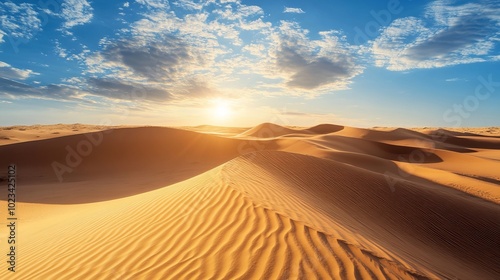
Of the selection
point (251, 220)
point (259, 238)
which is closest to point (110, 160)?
point (251, 220)

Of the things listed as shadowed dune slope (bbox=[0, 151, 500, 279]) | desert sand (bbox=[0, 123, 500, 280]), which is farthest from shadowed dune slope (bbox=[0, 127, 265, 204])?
shadowed dune slope (bbox=[0, 151, 500, 279])

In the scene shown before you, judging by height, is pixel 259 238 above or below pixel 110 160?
above

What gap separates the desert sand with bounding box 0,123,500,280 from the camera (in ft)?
10.6

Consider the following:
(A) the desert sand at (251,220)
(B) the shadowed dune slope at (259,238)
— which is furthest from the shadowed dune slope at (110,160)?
(B) the shadowed dune slope at (259,238)

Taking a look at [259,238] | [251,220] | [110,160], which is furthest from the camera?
[110,160]

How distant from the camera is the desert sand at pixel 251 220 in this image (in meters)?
3.22

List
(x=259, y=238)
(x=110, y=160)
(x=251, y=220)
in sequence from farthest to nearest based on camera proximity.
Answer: (x=110, y=160), (x=251, y=220), (x=259, y=238)

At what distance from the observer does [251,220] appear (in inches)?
159

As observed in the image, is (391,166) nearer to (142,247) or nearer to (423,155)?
(423,155)

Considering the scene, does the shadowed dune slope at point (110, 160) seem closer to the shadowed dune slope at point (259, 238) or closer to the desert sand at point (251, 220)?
the desert sand at point (251, 220)

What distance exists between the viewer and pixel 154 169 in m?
16.7

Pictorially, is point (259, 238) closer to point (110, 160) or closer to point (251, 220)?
point (251, 220)

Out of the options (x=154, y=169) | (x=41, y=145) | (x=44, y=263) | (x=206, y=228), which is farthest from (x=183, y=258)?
(x=41, y=145)

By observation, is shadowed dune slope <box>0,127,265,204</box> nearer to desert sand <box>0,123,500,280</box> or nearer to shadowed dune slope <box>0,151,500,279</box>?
desert sand <box>0,123,500,280</box>
